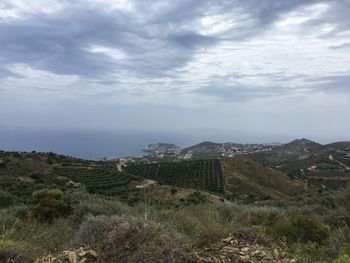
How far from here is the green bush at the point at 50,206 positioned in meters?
Result: 14.2

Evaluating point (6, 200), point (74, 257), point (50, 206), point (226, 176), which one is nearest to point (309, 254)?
point (74, 257)

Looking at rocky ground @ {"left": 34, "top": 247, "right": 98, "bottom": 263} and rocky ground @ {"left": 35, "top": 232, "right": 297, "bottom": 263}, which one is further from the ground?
rocky ground @ {"left": 34, "top": 247, "right": 98, "bottom": 263}

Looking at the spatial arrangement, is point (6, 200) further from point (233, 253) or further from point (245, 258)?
point (245, 258)

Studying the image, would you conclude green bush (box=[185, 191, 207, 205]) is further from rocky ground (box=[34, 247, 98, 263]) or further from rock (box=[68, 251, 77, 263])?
rock (box=[68, 251, 77, 263])

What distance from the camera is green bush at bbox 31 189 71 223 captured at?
14198mm

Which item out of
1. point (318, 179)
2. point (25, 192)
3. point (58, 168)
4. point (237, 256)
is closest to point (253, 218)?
point (237, 256)

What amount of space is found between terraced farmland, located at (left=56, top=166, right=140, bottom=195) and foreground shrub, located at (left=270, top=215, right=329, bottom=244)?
1271 inches

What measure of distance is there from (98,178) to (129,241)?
48664 mm

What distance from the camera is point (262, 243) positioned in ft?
25.8

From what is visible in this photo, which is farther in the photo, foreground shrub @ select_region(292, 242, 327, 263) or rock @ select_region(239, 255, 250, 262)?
foreground shrub @ select_region(292, 242, 327, 263)

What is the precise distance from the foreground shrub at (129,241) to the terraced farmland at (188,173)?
160ft

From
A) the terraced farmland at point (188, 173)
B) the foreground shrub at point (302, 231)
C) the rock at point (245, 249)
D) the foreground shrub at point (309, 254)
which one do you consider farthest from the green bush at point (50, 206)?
the terraced farmland at point (188, 173)

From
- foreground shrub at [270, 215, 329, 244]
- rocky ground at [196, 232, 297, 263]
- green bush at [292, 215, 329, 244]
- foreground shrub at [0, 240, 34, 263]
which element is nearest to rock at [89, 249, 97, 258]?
foreground shrub at [0, 240, 34, 263]

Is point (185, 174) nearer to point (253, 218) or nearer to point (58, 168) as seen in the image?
point (58, 168)
